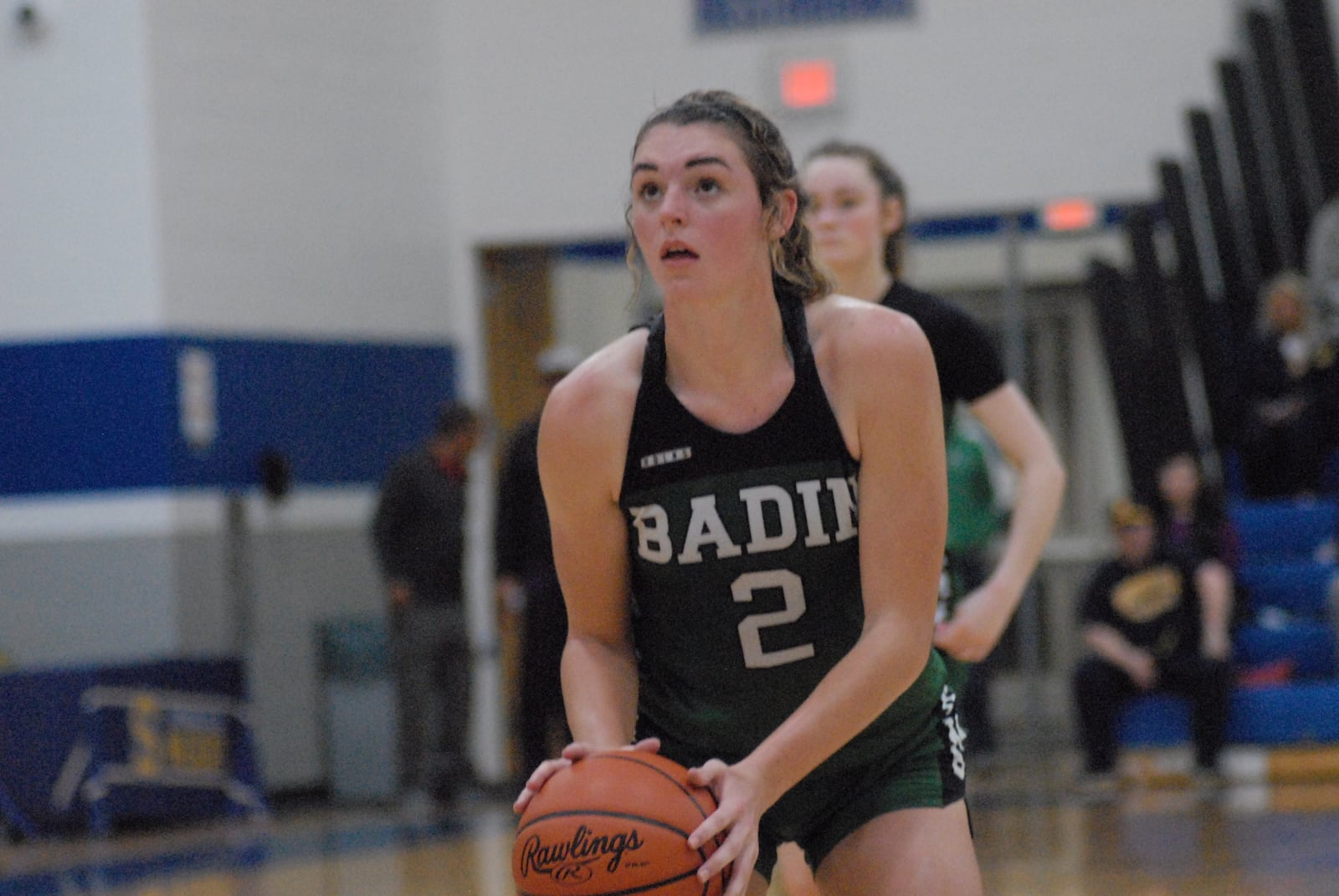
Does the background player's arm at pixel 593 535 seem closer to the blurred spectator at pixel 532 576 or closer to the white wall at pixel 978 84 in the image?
the blurred spectator at pixel 532 576

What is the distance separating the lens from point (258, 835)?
8.96 meters

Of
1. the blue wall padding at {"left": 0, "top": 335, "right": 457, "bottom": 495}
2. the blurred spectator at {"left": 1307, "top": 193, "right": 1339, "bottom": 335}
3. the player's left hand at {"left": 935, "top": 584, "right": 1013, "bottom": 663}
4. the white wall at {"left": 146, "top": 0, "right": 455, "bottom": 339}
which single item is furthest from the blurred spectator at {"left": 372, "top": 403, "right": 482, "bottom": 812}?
the player's left hand at {"left": 935, "top": 584, "right": 1013, "bottom": 663}

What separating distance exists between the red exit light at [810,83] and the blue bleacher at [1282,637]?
10.3 ft

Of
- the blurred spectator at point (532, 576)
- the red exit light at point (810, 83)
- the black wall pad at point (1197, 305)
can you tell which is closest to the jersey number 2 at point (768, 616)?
the blurred spectator at point (532, 576)

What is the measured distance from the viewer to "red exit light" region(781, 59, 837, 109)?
37.1ft

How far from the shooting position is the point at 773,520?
9.43 ft

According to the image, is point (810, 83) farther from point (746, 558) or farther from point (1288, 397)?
point (746, 558)

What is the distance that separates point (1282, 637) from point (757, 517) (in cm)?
782

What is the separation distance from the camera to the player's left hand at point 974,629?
12.8 feet

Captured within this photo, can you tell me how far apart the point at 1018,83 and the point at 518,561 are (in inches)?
174

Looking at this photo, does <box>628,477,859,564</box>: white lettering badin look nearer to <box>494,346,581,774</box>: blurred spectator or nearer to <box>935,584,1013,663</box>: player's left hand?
<box>935,584,1013,663</box>: player's left hand

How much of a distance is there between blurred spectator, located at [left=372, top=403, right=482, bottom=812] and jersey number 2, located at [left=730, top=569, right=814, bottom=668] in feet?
22.1

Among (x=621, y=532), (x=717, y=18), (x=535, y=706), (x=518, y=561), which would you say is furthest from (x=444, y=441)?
(x=621, y=532)

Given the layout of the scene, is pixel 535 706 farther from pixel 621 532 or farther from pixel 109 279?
pixel 621 532
